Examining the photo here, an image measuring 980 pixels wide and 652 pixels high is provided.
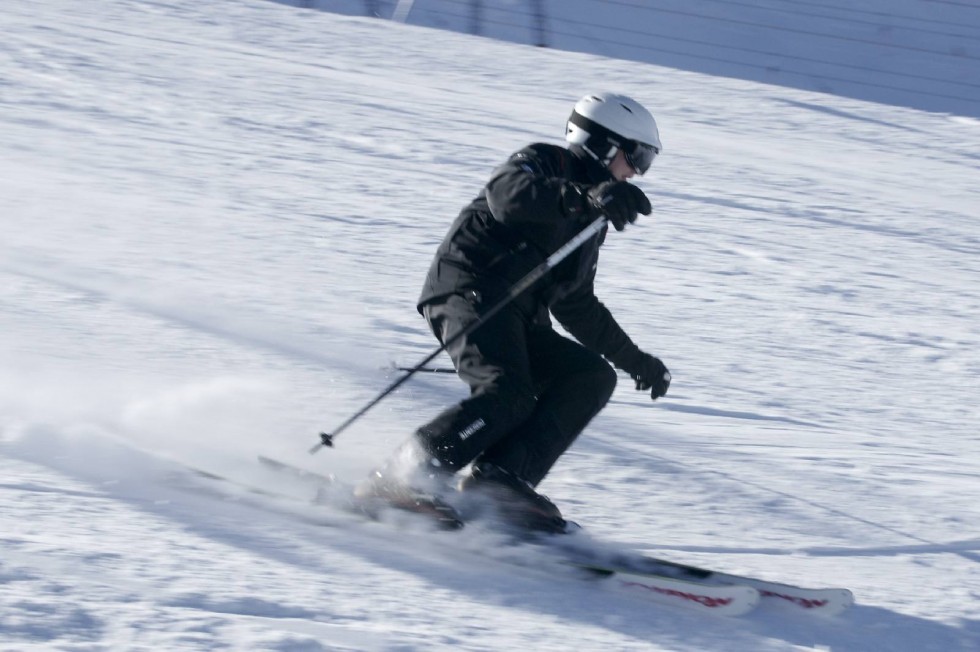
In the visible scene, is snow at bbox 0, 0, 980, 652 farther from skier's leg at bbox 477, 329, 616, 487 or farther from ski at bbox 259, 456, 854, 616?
skier's leg at bbox 477, 329, 616, 487

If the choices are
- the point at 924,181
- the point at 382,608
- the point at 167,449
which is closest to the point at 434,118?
the point at 924,181

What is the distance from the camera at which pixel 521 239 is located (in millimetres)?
4039

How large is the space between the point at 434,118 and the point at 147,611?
890 cm

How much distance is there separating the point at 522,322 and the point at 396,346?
227 centimetres

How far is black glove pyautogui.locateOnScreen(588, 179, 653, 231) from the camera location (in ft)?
12.2

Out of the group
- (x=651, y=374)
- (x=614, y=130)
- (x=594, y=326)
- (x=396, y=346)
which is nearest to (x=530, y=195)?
(x=614, y=130)

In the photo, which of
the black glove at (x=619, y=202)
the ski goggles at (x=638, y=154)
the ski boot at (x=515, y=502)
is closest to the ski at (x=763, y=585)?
the ski boot at (x=515, y=502)

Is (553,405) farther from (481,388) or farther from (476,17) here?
(476,17)

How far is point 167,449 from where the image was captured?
4410 mm

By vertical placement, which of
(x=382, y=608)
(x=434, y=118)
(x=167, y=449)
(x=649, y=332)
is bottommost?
(x=382, y=608)

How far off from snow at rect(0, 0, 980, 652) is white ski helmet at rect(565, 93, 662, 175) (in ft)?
4.11

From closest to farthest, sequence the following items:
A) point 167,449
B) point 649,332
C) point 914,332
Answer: point 167,449
point 649,332
point 914,332

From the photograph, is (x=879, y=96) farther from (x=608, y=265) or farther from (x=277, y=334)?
(x=277, y=334)

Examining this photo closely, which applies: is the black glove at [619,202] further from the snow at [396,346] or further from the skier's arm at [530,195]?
the snow at [396,346]
